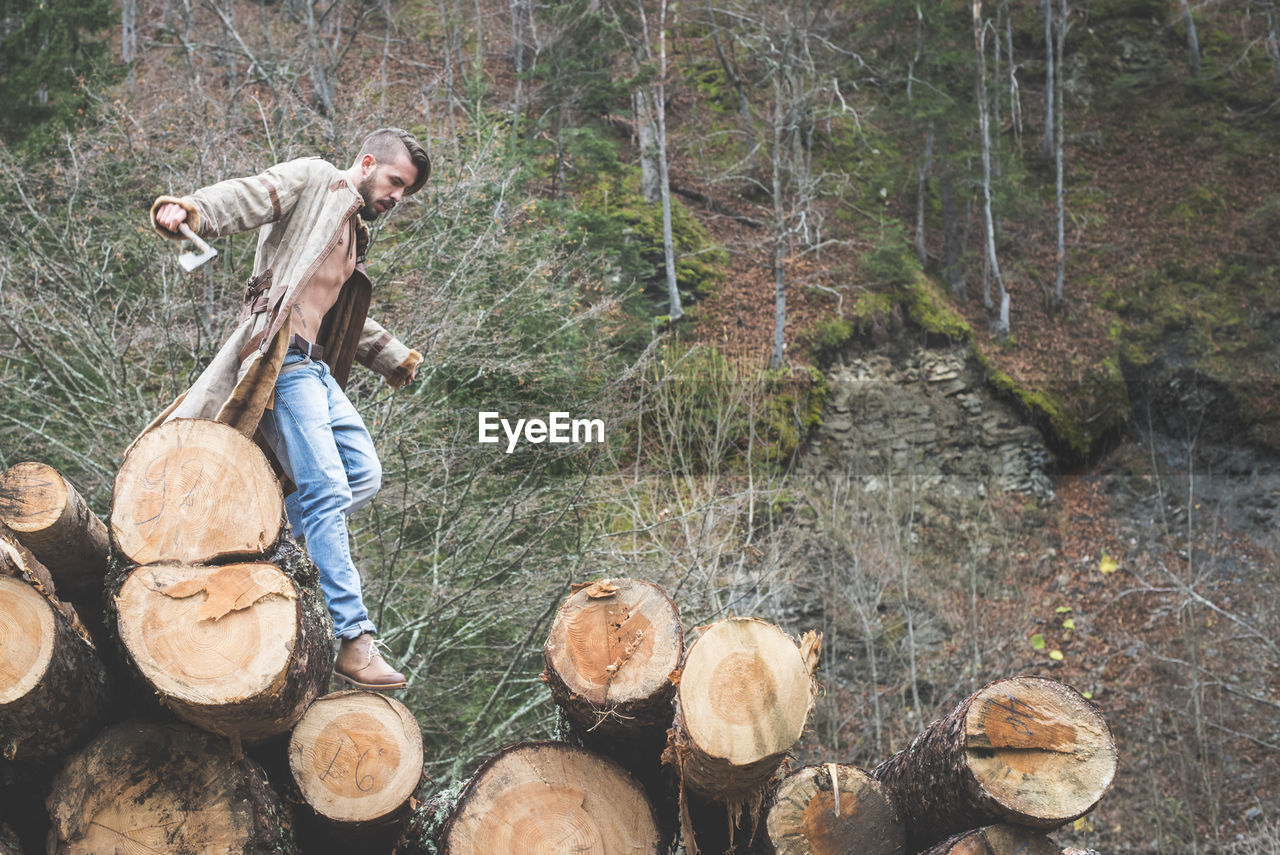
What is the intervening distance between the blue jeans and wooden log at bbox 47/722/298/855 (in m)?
0.61

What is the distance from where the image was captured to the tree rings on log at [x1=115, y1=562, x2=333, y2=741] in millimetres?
2289

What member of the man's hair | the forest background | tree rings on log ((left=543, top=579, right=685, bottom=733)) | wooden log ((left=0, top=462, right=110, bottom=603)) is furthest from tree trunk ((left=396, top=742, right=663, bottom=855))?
the forest background

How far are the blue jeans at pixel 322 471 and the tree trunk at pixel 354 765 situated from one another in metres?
0.38

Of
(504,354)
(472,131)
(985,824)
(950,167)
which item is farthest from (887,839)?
(950,167)

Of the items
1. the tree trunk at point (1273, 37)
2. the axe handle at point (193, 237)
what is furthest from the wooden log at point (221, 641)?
the tree trunk at point (1273, 37)

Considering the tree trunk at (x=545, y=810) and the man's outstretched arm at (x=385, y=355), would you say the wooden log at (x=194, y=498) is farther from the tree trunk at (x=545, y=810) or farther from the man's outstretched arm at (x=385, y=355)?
the man's outstretched arm at (x=385, y=355)

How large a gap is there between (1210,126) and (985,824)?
2949 cm

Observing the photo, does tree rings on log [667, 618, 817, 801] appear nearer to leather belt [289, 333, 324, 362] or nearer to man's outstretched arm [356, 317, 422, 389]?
leather belt [289, 333, 324, 362]

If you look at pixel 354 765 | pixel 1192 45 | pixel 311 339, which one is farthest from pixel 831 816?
pixel 1192 45

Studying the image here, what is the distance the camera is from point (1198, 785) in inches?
571

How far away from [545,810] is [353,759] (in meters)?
0.56

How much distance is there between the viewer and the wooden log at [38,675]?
7.55 ft

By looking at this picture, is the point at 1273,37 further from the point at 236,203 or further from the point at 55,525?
the point at 55,525

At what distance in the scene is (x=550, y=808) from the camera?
2.66 metres
